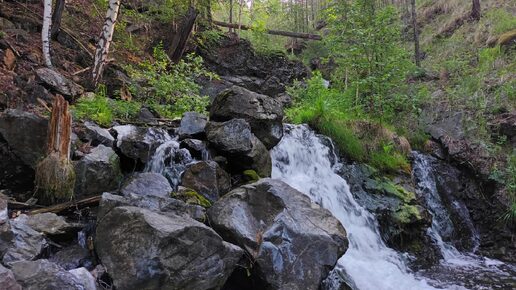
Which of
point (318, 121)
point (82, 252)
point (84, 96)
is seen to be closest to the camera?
point (82, 252)

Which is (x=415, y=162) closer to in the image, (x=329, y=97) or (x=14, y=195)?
(x=329, y=97)

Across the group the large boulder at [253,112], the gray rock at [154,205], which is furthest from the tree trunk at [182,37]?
the gray rock at [154,205]

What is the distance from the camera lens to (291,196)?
5531 millimetres

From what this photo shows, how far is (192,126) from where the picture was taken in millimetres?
7262

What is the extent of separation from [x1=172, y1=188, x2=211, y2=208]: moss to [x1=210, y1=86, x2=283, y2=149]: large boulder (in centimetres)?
227

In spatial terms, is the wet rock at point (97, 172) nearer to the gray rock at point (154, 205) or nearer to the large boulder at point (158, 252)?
the gray rock at point (154, 205)

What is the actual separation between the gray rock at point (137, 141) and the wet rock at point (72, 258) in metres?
2.09

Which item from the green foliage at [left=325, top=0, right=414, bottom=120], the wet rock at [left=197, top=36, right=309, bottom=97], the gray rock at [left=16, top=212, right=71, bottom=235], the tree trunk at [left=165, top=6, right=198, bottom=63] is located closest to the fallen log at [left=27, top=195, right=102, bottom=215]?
the gray rock at [left=16, top=212, right=71, bottom=235]

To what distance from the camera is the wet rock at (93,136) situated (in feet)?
20.1

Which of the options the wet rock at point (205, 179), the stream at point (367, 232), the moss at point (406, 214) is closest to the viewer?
the wet rock at point (205, 179)

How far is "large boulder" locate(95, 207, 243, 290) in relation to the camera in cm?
373

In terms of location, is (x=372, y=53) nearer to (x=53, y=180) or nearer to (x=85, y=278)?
(x=53, y=180)

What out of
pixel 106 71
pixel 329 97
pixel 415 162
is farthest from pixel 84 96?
pixel 415 162

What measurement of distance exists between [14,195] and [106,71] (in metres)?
5.42
